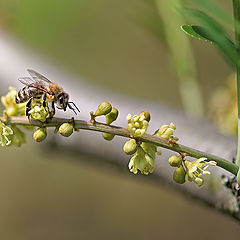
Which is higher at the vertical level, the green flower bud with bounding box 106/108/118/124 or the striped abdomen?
the green flower bud with bounding box 106/108/118/124

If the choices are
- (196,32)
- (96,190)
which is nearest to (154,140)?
(196,32)

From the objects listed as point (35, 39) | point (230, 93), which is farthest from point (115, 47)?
point (230, 93)

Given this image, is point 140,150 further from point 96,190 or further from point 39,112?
point 96,190

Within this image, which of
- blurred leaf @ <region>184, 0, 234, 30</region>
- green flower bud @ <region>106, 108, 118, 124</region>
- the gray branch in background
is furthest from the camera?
the gray branch in background

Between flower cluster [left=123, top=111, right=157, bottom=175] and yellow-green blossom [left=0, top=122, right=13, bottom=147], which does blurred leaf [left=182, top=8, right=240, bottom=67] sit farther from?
yellow-green blossom [left=0, top=122, right=13, bottom=147]

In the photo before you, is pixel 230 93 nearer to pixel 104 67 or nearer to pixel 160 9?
pixel 160 9

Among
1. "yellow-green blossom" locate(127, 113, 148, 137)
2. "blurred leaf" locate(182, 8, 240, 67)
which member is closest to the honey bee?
"yellow-green blossom" locate(127, 113, 148, 137)
